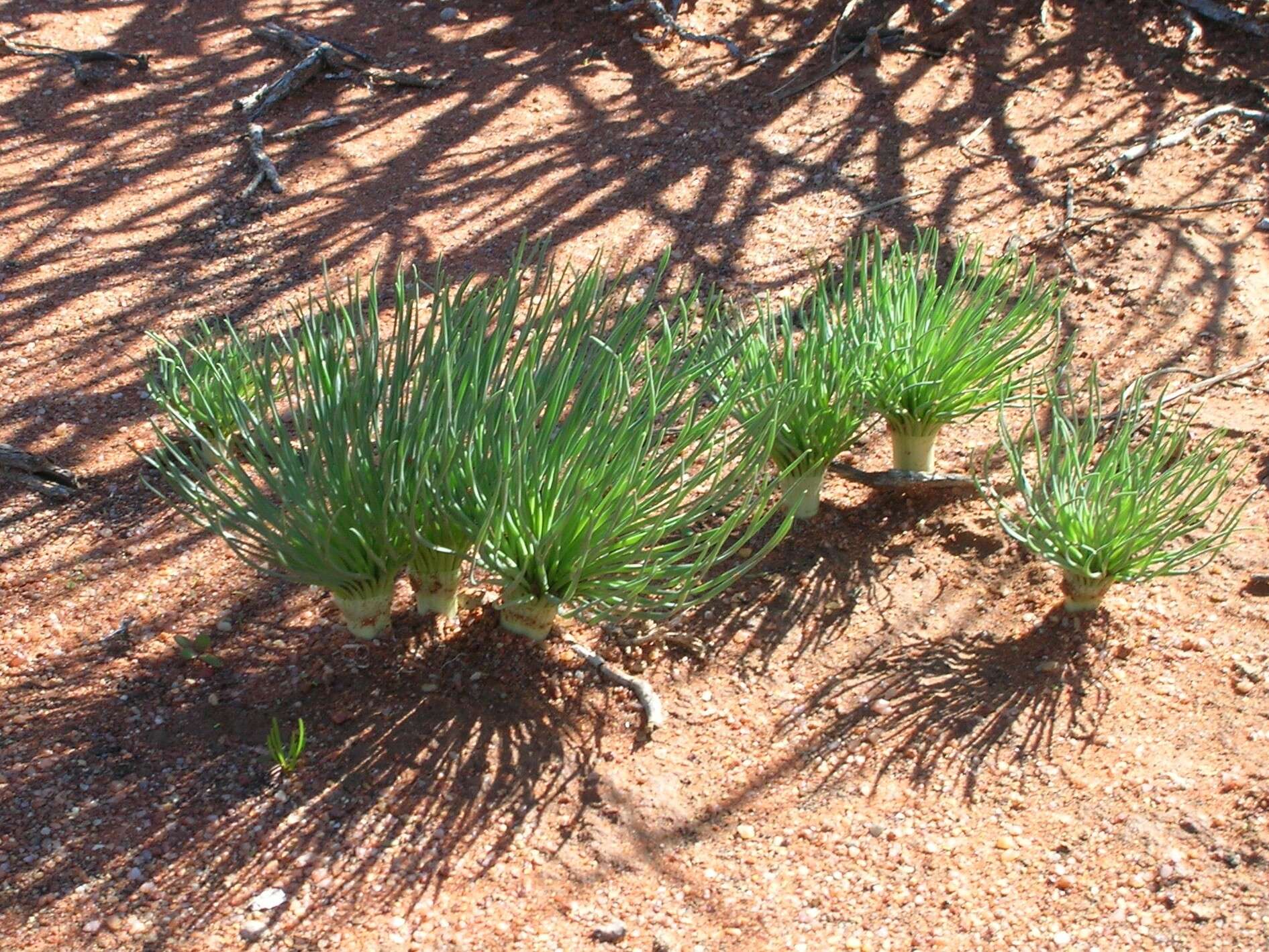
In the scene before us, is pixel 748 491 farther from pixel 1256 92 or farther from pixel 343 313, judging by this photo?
Result: pixel 1256 92

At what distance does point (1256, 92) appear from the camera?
4.75 m

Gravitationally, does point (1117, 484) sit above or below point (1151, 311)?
above

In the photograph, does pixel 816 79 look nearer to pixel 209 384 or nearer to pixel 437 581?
pixel 209 384

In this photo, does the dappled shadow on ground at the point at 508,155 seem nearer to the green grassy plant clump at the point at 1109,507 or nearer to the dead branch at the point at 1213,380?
the dead branch at the point at 1213,380

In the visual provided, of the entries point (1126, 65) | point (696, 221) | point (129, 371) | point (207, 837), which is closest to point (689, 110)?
point (696, 221)

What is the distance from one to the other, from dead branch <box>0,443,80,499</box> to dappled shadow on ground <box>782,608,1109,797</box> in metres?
1.65

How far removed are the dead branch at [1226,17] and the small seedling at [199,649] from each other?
4.34 m

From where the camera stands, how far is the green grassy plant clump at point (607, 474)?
2.08 m

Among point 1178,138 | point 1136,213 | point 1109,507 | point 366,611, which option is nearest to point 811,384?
point 1109,507

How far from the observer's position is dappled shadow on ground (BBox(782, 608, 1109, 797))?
2281 millimetres

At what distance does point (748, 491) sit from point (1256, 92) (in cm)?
352

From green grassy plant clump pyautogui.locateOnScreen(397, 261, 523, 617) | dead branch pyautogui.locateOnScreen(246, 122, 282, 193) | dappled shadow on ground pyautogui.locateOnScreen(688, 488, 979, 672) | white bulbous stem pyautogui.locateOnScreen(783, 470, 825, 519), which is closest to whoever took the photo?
green grassy plant clump pyautogui.locateOnScreen(397, 261, 523, 617)

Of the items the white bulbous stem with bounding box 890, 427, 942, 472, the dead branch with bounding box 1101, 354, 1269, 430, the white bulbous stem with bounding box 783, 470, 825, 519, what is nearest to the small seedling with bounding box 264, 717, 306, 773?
the white bulbous stem with bounding box 783, 470, 825, 519

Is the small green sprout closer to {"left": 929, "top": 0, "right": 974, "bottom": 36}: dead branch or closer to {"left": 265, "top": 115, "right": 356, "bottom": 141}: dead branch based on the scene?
{"left": 265, "top": 115, "right": 356, "bottom": 141}: dead branch
